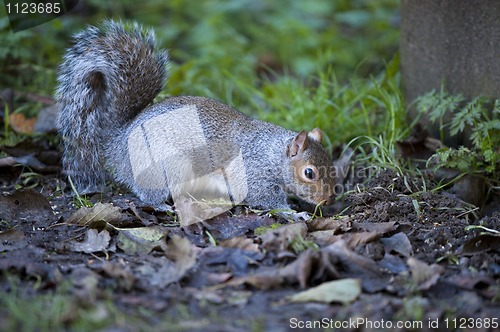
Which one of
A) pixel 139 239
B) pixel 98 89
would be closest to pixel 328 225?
pixel 139 239

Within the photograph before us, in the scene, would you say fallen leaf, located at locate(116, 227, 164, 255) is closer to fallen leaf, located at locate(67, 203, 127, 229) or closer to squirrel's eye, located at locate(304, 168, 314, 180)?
fallen leaf, located at locate(67, 203, 127, 229)

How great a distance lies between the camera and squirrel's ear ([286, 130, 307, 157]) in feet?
12.3

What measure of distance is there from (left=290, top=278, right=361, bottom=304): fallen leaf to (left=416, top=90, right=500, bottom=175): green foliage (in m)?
1.39

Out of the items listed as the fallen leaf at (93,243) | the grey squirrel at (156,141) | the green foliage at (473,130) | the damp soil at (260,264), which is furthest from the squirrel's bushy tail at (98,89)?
the green foliage at (473,130)

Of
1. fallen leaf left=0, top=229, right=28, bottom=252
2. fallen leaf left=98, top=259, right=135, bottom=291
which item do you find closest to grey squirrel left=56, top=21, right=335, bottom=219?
fallen leaf left=0, top=229, right=28, bottom=252

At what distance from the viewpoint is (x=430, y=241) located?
313 cm

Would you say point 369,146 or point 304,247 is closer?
point 304,247

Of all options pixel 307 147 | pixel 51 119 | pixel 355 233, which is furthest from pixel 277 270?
pixel 51 119

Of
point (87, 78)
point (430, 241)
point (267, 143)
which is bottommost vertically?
point (430, 241)

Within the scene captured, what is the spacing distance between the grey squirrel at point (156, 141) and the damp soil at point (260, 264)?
0.25 meters

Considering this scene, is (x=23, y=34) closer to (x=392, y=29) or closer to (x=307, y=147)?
(x=307, y=147)

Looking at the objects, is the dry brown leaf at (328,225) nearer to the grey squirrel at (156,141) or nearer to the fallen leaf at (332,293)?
the grey squirrel at (156,141)

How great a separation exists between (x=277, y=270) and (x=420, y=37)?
2.49 m

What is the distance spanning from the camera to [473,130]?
3.94 meters
